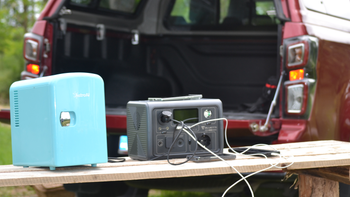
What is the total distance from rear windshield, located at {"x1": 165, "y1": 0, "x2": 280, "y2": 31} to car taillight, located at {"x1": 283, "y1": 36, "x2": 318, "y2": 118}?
1373mm

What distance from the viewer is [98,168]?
172cm

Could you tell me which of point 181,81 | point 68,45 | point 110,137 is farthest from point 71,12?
point 181,81

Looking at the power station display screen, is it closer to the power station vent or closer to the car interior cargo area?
the power station vent

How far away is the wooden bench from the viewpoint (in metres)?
1.55

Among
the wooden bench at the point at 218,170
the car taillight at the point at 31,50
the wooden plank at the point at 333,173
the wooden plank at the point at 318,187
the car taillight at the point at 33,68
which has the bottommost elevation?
the wooden plank at the point at 318,187

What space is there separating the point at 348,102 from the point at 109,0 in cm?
207

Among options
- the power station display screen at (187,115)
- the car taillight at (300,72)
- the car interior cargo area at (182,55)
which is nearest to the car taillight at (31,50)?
the car interior cargo area at (182,55)

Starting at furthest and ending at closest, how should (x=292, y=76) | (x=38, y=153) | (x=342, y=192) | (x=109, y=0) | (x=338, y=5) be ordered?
(x=109, y=0) < (x=338, y=5) < (x=342, y=192) < (x=292, y=76) < (x=38, y=153)

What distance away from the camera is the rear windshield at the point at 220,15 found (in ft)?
12.8

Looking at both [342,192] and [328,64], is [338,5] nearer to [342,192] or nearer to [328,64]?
[328,64]

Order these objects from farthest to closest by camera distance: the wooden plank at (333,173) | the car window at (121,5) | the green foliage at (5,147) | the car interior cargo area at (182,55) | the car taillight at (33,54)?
the green foliage at (5,147)
the car window at (121,5)
the car interior cargo area at (182,55)
the car taillight at (33,54)
the wooden plank at (333,173)

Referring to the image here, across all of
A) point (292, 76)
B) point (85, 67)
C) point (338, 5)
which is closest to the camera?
point (292, 76)

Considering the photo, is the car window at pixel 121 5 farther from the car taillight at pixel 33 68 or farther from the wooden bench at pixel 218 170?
the wooden bench at pixel 218 170

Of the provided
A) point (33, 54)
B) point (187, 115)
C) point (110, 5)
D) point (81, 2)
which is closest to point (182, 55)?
point (110, 5)
